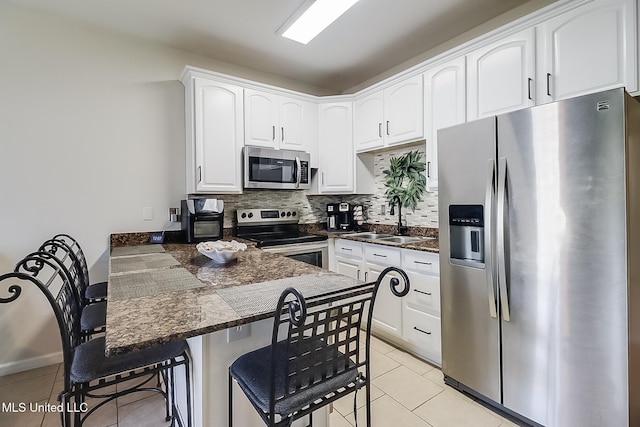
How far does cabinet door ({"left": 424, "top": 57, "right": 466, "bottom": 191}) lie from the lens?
237cm

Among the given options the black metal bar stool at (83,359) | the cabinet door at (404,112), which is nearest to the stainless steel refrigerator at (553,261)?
the cabinet door at (404,112)

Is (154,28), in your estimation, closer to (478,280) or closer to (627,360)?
(478,280)

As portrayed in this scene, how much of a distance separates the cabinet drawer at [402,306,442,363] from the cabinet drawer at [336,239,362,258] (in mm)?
696

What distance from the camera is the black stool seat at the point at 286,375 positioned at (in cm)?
96

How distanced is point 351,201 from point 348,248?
39.4 inches

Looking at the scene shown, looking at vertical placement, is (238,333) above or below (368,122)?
below

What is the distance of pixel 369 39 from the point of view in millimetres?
2783

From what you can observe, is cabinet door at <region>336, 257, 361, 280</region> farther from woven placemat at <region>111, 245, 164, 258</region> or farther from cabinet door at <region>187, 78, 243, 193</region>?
woven placemat at <region>111, 245, 164, 258</region>

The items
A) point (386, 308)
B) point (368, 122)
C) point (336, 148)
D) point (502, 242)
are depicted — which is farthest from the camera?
point (336, 148)

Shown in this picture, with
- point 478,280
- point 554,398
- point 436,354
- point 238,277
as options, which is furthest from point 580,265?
point 238,277

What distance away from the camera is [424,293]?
2.31 metres

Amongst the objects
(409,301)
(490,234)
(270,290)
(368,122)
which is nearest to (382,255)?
(409,301)

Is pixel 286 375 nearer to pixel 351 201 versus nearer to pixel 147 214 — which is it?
pixel 147 214

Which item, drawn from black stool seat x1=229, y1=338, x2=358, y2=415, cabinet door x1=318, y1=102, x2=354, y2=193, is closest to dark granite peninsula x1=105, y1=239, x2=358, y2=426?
black stool seat x1=229, y1=338, x2=358, y2=415
